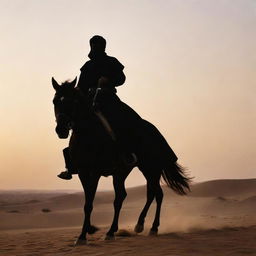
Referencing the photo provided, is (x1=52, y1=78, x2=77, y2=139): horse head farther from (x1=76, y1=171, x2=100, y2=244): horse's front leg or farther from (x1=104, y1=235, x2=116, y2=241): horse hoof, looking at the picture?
(x1=104, y1=235, x2=116, y2=241): horse hoof

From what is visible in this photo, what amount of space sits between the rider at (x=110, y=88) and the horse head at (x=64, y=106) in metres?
0.91

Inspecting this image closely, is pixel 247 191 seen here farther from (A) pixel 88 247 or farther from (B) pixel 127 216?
(A) pixel 88 247

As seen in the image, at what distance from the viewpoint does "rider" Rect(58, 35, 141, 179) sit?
9.67 metres

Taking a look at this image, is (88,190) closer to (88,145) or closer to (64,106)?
(88,145)

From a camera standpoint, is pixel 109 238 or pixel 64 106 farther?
pixel 109 238

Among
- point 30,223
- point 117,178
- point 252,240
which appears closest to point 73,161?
point 117,178

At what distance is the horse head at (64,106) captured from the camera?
8.47m

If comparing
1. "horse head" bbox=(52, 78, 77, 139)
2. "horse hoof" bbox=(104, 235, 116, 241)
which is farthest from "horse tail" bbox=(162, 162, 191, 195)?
"horse head" bbox=(52, 78, 77, 139)

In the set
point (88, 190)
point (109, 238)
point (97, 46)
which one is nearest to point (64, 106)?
point (88, 190)

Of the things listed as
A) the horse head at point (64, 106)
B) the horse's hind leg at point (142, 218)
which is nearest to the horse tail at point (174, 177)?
the horse's hind leg at point (142, 218)

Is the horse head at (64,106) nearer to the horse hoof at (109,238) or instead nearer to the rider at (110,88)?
the rider at (110,88)

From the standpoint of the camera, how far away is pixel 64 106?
857cm

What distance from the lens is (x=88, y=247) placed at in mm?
8539

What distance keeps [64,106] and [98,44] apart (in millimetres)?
2115
